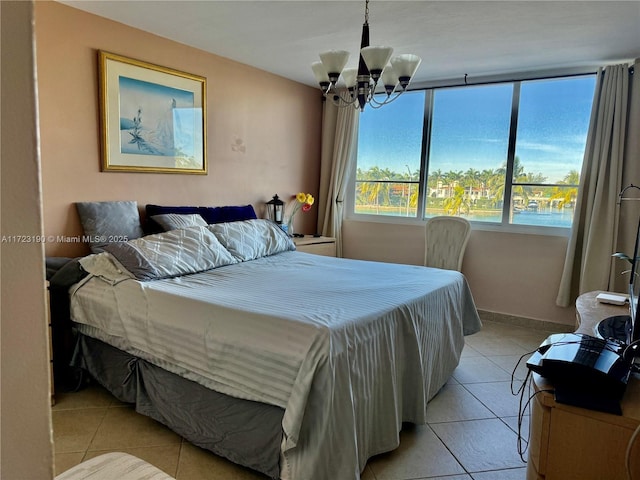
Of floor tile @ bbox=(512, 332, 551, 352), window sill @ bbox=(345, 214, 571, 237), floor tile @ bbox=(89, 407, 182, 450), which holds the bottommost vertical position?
floor tile @ bbox=(89, 407, 182, 450)

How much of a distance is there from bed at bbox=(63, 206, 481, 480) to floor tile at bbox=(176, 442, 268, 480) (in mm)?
84

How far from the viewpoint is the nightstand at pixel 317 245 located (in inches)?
165

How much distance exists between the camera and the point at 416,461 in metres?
1.96

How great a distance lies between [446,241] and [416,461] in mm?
2560

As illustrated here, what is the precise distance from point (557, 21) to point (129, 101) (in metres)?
3.01

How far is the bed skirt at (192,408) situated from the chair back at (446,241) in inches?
112

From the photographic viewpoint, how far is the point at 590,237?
3.51m

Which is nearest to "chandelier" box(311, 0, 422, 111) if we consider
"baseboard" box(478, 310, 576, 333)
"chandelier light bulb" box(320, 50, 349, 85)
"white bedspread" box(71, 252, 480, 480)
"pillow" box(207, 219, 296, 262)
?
"chandelier light bulb" box(320, 50, 349, 85)

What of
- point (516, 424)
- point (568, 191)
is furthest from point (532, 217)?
point (516, 424)

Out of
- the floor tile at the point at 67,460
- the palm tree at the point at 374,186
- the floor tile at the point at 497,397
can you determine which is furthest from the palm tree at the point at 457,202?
the floor tile at the point at 67,460

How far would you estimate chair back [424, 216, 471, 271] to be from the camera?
405 centimetres

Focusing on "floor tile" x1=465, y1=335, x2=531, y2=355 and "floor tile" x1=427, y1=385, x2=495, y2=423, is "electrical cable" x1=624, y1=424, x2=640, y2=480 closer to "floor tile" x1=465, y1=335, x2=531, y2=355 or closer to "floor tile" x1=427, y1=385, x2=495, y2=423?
"floor tile" x1=427, y1=385, x2=495, y2=423

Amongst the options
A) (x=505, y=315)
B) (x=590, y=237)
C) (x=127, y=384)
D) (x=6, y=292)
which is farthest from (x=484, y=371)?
(x=6, y=292)

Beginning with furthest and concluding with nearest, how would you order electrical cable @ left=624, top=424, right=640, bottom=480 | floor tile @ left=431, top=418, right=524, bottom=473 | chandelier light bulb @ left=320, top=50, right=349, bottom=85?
chandelier light bulb @ left=320, top=50, right=349, bottom=85 < floor tile @ left=431, top=418, right=524, bottom=473 < electrical cable @ left=624, top=424, right=640, bottom=480
